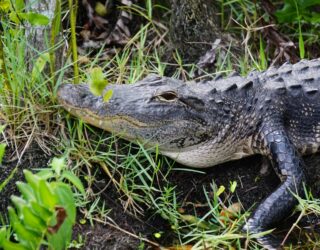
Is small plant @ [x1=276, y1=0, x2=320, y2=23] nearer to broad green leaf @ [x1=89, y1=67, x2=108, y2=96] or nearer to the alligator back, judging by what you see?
the alligator back

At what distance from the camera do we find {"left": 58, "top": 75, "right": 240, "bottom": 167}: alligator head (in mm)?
4355

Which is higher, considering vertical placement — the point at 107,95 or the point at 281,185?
the point at 107,95

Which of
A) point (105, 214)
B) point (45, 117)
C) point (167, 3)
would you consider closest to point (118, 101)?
point (45, 117)

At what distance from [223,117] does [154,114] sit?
47cm

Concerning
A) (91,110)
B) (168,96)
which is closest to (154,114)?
(168,96)

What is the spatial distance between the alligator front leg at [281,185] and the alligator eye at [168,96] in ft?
1.99

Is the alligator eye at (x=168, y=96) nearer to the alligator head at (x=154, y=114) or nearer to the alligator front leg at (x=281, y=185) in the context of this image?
the alligator head at (x=154, y=114)

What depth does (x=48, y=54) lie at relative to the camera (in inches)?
173

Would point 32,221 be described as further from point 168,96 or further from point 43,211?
point 168,96

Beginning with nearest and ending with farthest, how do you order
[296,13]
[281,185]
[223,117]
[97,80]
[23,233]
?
[23,233] → [97,80] → [281,185] → [223,117] → [296,13]

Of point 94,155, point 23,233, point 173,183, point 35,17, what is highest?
point 35,17

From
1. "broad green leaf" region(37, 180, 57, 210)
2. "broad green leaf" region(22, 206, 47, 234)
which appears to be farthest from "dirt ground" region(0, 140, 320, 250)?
"broad green leaf" region(37, 180, 57, 210)

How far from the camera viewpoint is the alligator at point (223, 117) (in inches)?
171

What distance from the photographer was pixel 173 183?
4453mm
